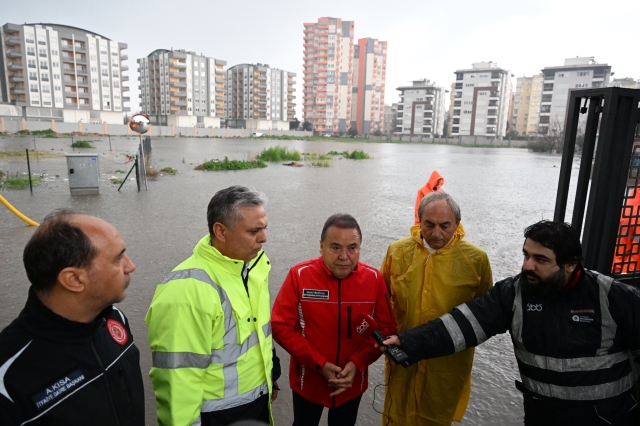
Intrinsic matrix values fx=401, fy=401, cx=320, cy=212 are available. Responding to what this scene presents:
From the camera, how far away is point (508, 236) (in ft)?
26.5

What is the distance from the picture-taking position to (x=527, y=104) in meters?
110

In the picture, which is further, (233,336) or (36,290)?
(233,336)

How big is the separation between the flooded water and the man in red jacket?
0.77 meters

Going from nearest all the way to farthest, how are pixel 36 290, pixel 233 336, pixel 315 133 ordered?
pixel 36 290 < pixel 233 336 < pixel 315 133

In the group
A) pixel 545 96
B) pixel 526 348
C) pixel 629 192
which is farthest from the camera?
pixel 545 96

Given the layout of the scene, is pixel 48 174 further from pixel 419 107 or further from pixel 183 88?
pixel 419 107

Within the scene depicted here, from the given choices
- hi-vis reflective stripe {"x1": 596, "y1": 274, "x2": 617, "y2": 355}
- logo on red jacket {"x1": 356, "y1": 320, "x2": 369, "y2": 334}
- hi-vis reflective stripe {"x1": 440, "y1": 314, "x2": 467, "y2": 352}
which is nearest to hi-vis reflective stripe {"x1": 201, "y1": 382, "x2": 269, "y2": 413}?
logo on red jacket {"x1": 356, "y1": 320, "x2": 369, "y2": 334}

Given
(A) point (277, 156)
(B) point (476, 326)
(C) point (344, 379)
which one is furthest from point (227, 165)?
(B) point (476, 326)

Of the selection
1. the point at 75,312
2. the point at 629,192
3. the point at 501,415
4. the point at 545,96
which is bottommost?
the point at 501,415

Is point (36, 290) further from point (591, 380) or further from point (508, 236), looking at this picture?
point (508, 236)

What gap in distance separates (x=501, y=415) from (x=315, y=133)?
107 metres

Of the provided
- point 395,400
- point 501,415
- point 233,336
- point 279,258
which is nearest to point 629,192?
point 501,415

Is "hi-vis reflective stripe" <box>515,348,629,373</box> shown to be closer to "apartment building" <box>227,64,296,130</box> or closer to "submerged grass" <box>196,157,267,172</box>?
"submerged grass" <box>196,157,267,172</box>

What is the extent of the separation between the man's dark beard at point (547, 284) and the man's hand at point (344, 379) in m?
1.01
